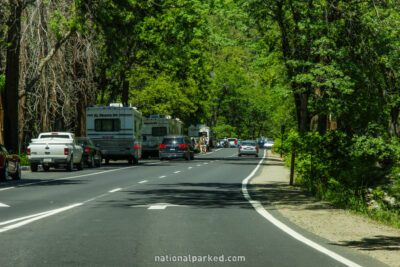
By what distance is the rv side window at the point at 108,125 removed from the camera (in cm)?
4138

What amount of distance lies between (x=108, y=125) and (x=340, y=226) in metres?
30.6

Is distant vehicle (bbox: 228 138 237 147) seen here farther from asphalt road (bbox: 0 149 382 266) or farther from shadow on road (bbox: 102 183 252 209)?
asphalt road (bbox: 0 149 382 266)

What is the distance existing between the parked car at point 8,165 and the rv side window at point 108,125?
1609 cm

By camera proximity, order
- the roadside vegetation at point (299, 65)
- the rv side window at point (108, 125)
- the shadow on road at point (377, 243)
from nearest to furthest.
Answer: the shadow on road at point (377, 243) < the roadside vegetation at point (299, 65) < the rv side window at point (108, 125)

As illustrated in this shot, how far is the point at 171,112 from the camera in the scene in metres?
69.7

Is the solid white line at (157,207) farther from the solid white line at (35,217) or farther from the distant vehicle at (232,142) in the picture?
the distant vehicle at (232,142)

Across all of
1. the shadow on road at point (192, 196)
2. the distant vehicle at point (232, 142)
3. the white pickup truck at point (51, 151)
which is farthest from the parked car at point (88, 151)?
the distant vehicle at point (232, 142)

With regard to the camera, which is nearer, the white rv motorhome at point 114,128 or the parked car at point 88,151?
the parked car at point 88,151

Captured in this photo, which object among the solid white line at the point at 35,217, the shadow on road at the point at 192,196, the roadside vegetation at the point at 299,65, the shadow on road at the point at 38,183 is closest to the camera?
the solid white line at the point at 35,217

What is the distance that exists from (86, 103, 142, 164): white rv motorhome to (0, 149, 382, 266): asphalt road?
73.7 ft

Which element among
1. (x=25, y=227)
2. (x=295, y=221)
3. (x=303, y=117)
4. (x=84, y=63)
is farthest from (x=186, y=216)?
(x=84, y=63)

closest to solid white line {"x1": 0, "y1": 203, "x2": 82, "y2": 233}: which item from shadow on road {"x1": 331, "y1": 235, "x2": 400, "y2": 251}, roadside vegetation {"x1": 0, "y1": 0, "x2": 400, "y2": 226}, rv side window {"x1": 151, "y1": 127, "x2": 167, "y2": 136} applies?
roadside vegetation {"x1": 0, "y1": 0, "x2": 400, "y2": 226}

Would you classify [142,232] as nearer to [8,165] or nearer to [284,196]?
[284,196]

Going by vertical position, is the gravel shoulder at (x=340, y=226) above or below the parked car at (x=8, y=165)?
below
